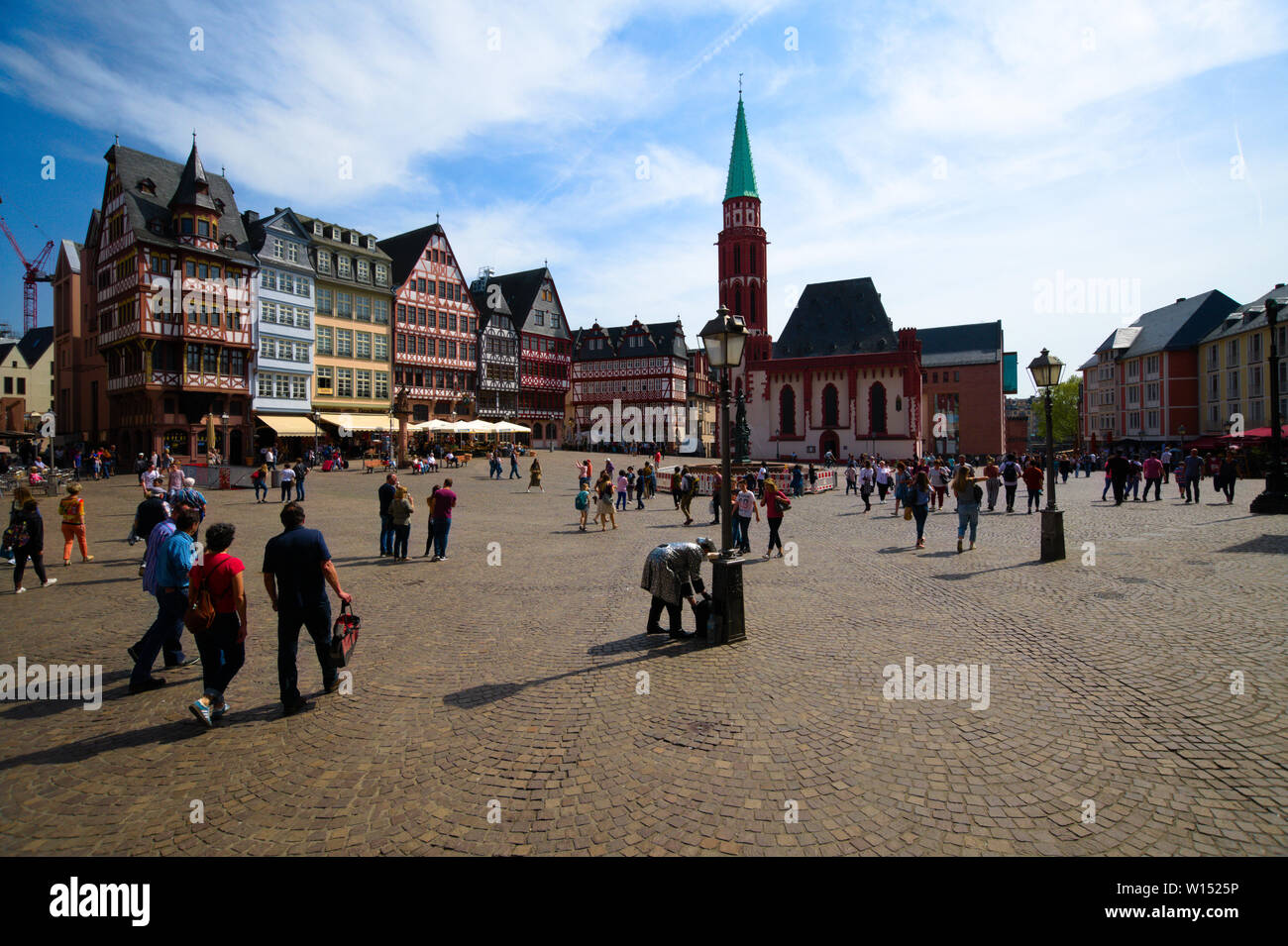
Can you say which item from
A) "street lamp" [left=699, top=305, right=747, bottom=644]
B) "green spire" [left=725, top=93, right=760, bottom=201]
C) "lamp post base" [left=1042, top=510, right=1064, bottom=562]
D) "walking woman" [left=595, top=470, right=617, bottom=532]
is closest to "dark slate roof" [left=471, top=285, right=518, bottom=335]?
"green spire" [left=725, top=93, right=760, bottom=201]

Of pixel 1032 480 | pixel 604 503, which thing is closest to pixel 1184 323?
pixel 1032 480

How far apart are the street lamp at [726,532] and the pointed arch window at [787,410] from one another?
66.9 m

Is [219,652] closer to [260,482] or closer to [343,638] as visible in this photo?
[343,638]

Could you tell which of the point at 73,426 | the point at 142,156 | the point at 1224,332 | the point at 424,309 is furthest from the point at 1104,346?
the point at 73,426

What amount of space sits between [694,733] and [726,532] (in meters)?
3.25

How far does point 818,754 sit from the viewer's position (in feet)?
16.6

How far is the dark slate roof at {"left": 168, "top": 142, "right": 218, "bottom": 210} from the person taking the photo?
3956 centimetres

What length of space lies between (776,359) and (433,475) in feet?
156

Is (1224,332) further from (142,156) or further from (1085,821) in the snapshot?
(142,156)

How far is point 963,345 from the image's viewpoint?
96.4m

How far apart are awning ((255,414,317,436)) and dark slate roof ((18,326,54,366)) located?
38.6m

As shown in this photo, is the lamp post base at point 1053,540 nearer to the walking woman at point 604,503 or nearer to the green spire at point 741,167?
the walking woman at point 604,503

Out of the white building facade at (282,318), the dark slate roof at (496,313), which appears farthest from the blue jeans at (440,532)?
the dark slate roof at (496,313)

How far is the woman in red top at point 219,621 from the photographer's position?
5.71 metres
